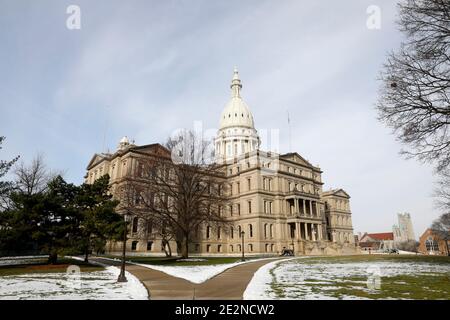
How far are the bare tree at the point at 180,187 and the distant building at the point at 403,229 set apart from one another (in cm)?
15926

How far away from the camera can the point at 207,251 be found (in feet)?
217

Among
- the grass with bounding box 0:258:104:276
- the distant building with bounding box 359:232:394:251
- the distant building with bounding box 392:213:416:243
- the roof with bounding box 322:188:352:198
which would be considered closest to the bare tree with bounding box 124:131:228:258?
the grass with bounding box 0:258:104:276

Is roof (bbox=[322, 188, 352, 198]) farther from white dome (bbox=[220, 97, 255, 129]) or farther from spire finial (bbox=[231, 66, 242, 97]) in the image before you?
spire finial (bbox=[231, 66, 242, 97])

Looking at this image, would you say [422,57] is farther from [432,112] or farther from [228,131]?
[228,131]

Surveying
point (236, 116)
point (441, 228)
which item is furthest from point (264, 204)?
point (441, 228)

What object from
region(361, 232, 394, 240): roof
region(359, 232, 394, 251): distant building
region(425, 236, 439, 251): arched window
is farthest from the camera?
region(361, 232, 394, 240): roof

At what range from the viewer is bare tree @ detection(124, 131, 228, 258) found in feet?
111

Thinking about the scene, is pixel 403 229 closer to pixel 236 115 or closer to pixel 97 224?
pixel 236 115

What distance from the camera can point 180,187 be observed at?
3466cm

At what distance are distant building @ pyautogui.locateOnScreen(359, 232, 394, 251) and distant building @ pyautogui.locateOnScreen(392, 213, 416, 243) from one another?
6.41 meters

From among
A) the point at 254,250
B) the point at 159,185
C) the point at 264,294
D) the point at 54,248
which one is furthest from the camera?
the point at 254,250

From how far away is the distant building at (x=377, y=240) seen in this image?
146 meters
